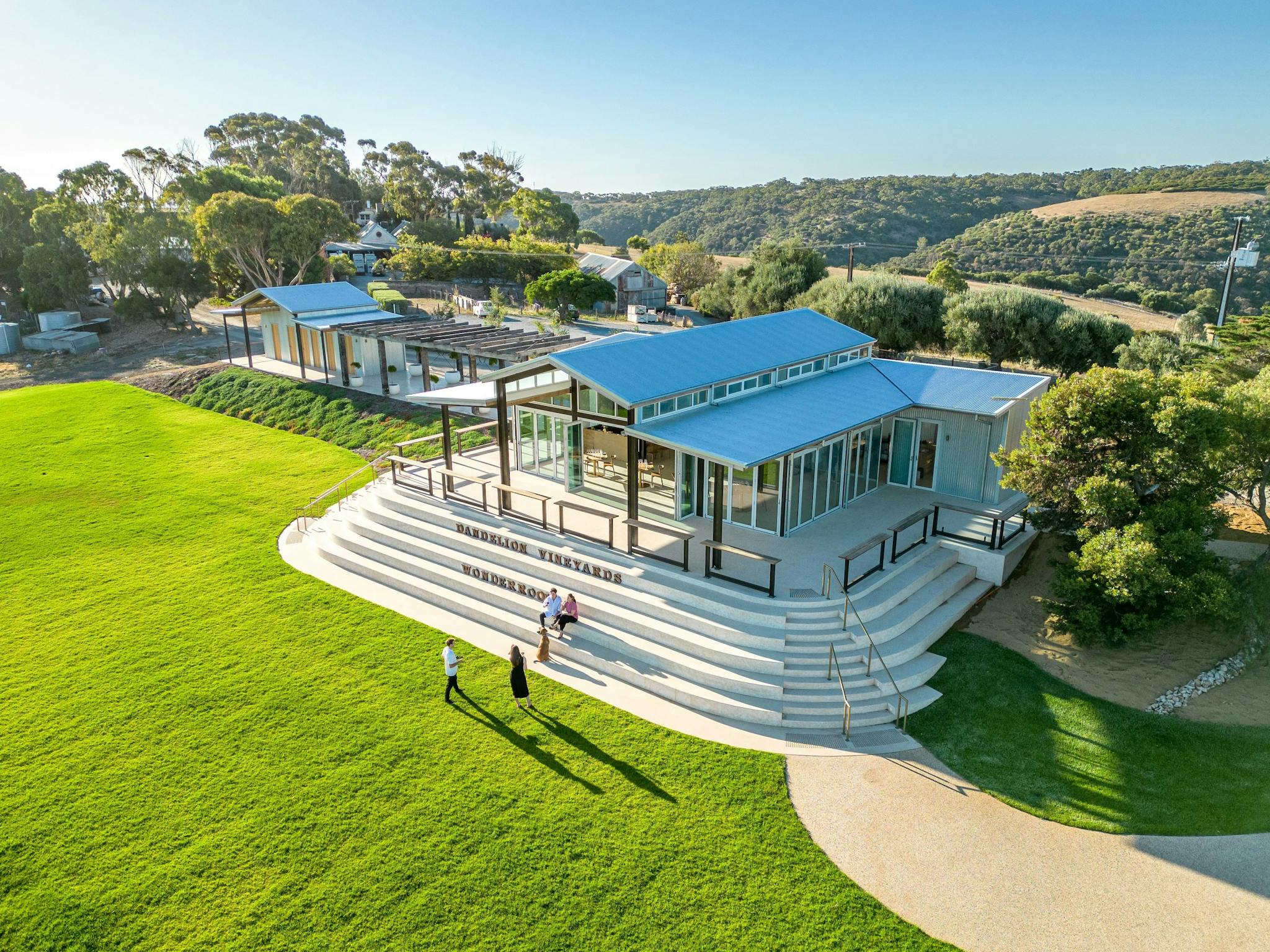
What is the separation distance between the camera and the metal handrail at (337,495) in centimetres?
2311

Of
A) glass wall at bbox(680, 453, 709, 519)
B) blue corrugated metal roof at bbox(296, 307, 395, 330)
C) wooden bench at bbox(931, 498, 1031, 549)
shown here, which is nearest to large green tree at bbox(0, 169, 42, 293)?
blue corrugated metal roof at bbox(296, 307, 395, 330)

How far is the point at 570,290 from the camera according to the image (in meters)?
48.5

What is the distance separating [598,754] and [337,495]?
16.0 meters

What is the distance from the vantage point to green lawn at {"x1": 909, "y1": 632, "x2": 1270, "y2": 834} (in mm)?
11516

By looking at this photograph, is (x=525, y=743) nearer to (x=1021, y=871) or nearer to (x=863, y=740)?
(x=863, y=740)

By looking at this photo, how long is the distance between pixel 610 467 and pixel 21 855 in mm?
13222

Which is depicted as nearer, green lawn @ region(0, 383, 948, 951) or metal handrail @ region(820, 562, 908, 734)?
green lawn @ region(0, 383, 948, 951)

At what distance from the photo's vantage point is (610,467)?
19.7 metres

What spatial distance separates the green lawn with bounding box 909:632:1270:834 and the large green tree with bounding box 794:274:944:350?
77.3ft

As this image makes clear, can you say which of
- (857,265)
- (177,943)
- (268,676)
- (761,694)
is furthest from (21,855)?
(857,265)

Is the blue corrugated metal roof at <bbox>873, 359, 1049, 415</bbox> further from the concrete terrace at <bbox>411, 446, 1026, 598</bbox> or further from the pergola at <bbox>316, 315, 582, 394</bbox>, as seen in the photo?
the pergola at <bbox>316, 315, 582, 394</bbox>

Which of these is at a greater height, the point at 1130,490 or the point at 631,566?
the point at 1130,490

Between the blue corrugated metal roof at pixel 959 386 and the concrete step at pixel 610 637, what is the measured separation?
10491mm

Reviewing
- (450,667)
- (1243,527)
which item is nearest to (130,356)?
(450,667)
